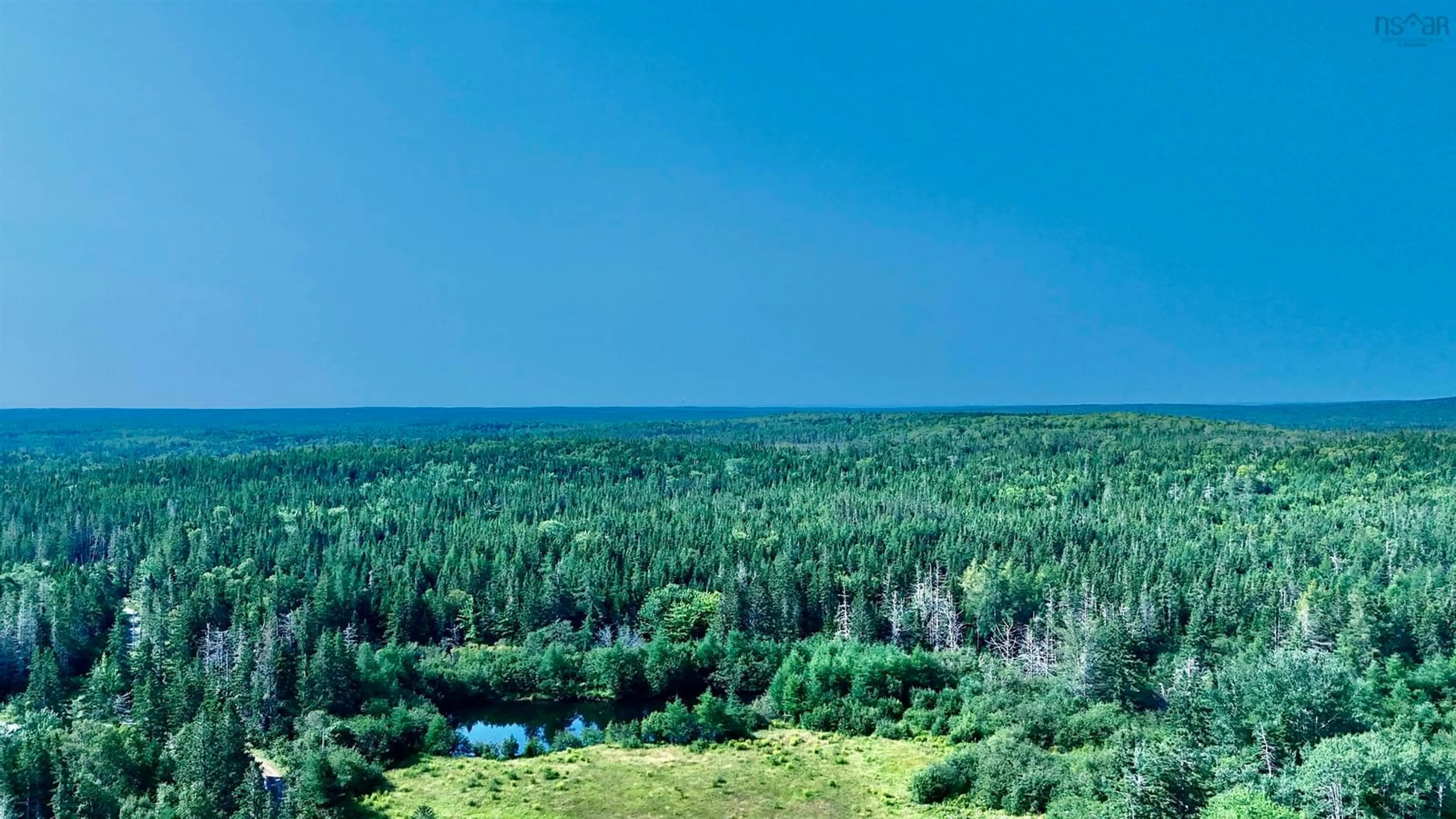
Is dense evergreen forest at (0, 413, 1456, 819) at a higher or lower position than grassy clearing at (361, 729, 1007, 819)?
higher

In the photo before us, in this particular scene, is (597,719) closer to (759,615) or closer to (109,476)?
(759,615)

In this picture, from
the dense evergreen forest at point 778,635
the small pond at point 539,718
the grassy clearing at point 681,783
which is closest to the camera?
the dense evergreen forest at point 778,635

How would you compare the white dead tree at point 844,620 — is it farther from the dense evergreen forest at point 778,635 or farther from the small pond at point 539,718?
the small pond at point 539,718

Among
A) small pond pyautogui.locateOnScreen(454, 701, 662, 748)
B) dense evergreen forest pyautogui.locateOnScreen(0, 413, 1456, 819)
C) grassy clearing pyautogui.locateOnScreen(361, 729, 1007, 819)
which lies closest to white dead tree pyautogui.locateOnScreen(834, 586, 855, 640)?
dense evergreen forest pyautogui.locateOnScreen(0, 413, 1456, 819)

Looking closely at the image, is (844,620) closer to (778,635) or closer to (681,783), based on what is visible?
(778,635)

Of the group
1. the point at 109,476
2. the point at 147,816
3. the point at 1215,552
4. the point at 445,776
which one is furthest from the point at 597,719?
the point at 109,476

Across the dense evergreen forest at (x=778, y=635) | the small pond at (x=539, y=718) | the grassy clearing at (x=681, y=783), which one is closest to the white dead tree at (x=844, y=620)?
the dense evergreen forest at (x=778, y=635)

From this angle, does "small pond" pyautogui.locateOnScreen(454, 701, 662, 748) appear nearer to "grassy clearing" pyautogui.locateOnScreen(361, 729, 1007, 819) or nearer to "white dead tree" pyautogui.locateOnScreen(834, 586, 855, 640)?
"grassy clearing" pyautogui.locateOnScreen(361, 729, 1007, 819)

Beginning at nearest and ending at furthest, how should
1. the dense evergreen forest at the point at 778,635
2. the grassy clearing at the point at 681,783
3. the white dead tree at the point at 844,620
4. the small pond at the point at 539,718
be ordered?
the dense evergreen forest at the point at 778,635, the grassy clearing at the point at 681,783, the small pond at the point at 539,718, the white dead tree at the point at 844,620
